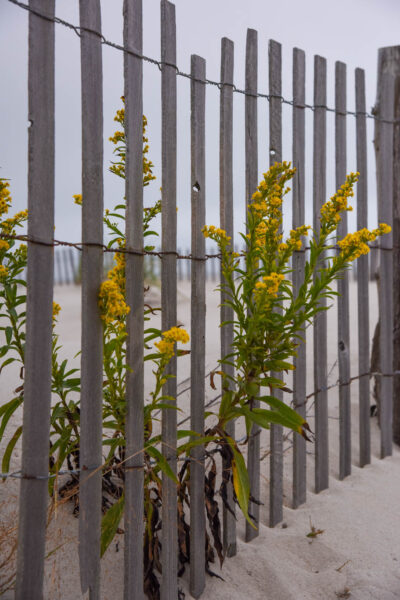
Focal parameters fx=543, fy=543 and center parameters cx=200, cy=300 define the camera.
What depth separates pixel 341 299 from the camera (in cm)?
315

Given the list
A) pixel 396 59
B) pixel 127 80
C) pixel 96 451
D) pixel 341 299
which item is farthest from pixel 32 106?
pixel 396 59

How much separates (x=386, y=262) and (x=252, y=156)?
1433mm

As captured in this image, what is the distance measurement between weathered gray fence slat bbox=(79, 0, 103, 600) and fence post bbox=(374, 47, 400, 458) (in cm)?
225

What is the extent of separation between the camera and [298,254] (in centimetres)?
282

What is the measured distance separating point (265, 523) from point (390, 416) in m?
1.29

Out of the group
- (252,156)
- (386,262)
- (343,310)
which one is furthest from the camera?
(386,262)

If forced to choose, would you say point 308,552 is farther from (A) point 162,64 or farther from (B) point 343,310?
(A) point 162,64

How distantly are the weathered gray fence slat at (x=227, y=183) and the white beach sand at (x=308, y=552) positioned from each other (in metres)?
0.14

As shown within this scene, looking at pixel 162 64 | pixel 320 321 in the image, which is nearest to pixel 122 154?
pixel 162 64

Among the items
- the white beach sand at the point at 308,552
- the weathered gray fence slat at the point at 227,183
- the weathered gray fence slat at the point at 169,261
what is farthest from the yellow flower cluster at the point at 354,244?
the white beach sand at the point at 308,552

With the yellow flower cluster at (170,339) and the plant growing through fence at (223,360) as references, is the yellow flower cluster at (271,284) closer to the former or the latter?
the plant growing through fence at (223,360)

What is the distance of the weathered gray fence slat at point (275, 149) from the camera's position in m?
2.68

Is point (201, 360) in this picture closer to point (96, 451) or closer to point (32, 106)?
point (96, 451)

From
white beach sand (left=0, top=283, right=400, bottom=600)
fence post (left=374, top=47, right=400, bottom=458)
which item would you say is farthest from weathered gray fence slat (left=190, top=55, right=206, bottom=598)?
fence post (left=374, top=47, right=400, bottom=458)
